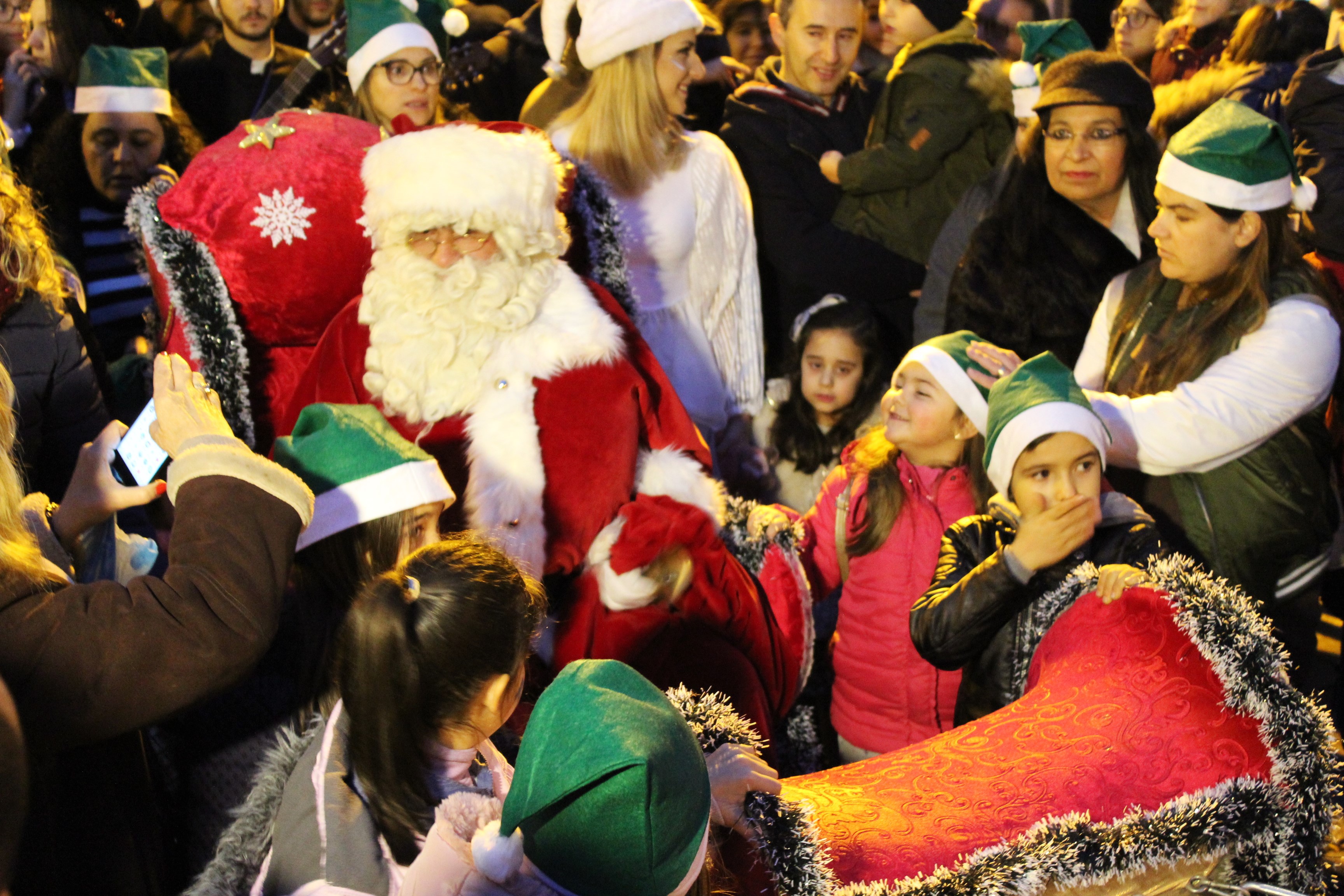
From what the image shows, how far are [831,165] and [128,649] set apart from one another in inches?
115

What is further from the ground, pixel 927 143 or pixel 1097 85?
pixel 1097 85

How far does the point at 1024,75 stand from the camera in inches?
132

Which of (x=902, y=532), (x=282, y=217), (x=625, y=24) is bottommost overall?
(x=902, y=532)

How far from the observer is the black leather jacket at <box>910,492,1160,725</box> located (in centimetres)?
221

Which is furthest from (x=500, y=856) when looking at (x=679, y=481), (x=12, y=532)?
(x=679, y=481)

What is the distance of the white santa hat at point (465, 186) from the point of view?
8.10 ft

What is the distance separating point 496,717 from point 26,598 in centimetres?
61

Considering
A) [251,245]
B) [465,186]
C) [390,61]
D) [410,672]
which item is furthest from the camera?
[390,61]

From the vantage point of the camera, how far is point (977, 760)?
5.79 ft

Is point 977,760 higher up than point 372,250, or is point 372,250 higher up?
point 372,250

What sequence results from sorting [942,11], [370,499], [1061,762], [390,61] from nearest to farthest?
[1061,762]
[370,499]
[390,61]
[942,11]

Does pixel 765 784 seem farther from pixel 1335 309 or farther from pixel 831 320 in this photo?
pixel 831 320

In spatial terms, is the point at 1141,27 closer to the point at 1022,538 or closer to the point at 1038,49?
the point at 1038,49

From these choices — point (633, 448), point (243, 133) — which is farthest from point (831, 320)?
point (243, 133)
